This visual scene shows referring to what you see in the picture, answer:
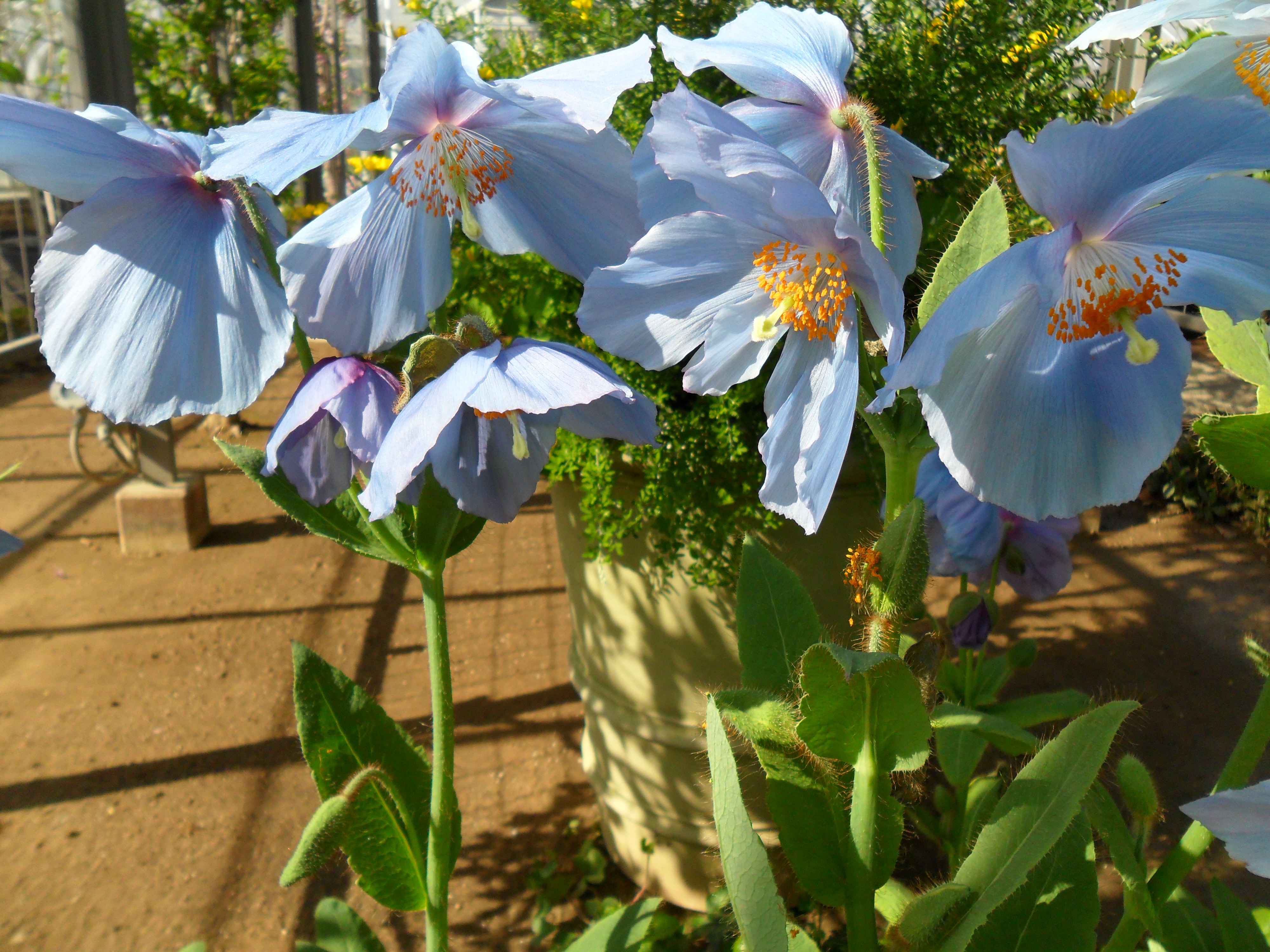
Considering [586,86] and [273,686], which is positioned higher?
[586,86]

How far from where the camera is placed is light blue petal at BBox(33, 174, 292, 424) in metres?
0.50

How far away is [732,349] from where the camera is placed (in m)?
0.49

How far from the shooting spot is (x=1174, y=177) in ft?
1.13

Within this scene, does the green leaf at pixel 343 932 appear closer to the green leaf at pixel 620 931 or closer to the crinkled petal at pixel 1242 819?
the green leaf at pixel 620 931

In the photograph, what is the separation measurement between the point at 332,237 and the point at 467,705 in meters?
1.82

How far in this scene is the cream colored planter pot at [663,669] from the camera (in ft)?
4.09

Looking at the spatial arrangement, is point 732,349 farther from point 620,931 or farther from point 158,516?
point 158,516

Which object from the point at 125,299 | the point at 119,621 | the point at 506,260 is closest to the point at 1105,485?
the point at 125,299

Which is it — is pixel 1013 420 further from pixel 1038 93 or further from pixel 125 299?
pixel 1038 93

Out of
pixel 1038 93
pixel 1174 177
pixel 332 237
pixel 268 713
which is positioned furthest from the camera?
pixel 268 713

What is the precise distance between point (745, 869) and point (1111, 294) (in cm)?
30

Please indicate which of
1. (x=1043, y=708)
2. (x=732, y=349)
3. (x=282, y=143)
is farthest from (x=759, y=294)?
(x=1043, y=708)

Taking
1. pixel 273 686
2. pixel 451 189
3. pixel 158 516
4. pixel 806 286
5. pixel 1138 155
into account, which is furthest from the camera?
pixel 158 516

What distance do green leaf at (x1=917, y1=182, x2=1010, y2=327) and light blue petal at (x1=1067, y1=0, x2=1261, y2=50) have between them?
88mm
